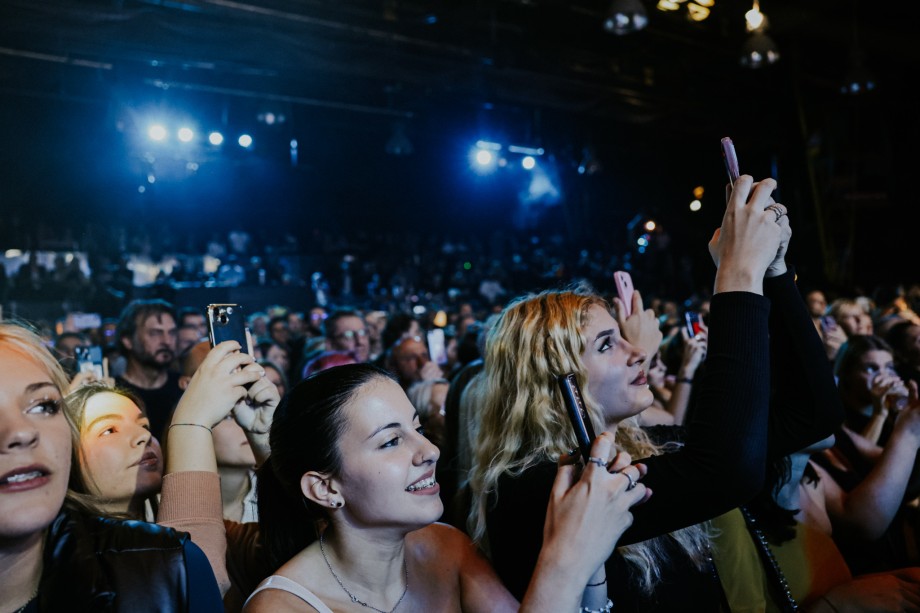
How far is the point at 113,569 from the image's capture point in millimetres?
1180

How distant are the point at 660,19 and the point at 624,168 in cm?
457

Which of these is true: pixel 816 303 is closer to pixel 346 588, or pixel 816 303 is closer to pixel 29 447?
pixel 346 588

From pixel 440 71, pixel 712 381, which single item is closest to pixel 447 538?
pixel 712 381

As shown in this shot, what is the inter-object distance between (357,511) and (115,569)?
1.60 ft

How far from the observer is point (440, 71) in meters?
9.04

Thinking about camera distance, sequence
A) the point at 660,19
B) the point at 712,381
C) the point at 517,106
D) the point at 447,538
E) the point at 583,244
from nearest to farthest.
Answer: the point at 712,381 → the point at 447,538 → the point at 660,19 → the point at 517,106 → the point at 583,244

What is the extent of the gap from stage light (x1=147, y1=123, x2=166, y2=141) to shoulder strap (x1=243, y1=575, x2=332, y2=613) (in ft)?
29.2

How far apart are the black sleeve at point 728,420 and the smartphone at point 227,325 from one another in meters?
0.98

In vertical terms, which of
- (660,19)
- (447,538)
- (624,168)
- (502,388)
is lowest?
(447,538)

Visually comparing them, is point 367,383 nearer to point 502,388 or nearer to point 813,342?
point 502,388

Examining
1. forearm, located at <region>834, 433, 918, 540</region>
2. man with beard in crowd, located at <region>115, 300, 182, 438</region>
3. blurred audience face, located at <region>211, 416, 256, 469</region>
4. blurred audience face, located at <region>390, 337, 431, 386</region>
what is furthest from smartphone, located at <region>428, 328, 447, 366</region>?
forearm, located at <region>834, 433, 918, 540</region>

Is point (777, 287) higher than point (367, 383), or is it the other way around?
point (777, 287)

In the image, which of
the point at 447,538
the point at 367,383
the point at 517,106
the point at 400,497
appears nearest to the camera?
the point at 400,497

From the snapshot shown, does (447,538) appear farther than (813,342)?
Yes
